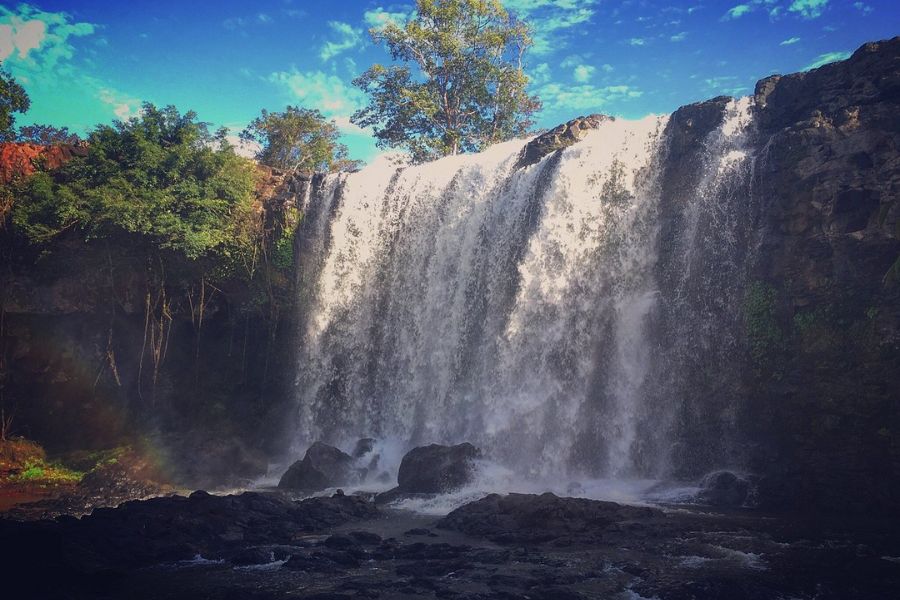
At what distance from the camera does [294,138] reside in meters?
36.7

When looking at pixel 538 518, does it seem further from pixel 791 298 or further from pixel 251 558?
pixel 791 298

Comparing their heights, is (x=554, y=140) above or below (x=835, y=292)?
above

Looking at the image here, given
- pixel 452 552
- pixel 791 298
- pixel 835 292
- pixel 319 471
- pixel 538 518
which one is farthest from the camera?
pixel 319 471

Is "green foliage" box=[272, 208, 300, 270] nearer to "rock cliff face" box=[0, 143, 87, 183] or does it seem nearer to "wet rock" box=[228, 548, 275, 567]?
"rock cliff face" box=[0, 143, 87, 183]

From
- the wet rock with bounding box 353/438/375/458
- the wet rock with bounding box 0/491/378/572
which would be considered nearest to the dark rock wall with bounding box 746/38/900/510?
the wet rock with bounding box 0/491/378/572

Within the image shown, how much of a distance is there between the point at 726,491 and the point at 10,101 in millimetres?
24763

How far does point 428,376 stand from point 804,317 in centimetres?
1056

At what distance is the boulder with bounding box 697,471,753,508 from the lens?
13273 millimetres

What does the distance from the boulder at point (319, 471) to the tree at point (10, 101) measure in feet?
50.7

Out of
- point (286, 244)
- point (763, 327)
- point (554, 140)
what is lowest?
point (763, 327)

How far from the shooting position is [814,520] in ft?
38.7

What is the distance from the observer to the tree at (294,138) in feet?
120

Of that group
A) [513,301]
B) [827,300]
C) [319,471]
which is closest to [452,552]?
[319,471]

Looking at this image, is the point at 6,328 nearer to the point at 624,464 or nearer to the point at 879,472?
the point at 624,464
